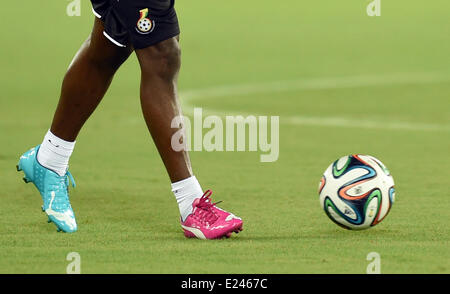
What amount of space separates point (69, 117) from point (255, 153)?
411 cm

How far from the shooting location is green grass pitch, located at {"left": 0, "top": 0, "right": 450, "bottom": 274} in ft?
18.4

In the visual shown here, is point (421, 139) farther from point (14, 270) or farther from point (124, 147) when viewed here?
point (14, 270)

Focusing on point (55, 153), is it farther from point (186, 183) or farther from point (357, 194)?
point (357, 194)

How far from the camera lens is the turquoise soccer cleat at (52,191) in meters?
6.30

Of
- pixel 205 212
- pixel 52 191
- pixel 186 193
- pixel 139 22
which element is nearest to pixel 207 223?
pixel 205 212

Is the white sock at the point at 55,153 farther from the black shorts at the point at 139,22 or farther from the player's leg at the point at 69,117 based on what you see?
the black shorts at the point at 139,22

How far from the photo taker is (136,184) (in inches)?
332

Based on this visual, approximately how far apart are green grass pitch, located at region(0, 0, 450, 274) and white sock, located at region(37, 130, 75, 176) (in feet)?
1.22

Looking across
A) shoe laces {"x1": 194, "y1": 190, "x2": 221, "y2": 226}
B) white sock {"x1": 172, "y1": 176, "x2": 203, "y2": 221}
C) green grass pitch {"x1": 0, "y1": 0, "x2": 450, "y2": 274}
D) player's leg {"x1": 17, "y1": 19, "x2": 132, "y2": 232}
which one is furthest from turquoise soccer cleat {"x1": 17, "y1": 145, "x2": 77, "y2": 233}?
shoe laces {"x1": 194, "y1": 190, "x2": 221, "y2": 226}

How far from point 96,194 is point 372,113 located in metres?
6.60

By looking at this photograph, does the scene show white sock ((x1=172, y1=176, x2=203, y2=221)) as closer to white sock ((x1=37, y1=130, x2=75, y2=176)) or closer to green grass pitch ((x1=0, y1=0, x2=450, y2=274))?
green grass pitch ((x1=0, y1=0, x2=450, y2=274))

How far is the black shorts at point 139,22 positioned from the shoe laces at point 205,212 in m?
0.97

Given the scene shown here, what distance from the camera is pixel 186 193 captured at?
620 centimetres
